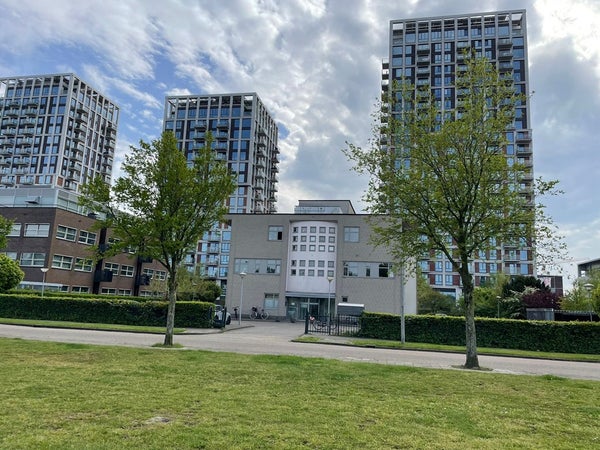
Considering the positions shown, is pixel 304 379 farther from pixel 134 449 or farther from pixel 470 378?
pixel 134 449

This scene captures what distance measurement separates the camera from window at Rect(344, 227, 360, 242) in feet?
169

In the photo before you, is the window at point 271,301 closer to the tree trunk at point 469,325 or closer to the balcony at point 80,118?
the tree trunk at point 469,325

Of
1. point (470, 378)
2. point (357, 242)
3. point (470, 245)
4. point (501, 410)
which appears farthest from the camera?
point (357, 242)

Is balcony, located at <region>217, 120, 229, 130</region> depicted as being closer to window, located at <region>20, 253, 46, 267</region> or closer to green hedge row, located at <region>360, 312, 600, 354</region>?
window, located at <region>20, 253, 46, 267</region>

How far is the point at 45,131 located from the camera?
381 feet

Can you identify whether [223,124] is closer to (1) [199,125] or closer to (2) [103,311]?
(1) [199,125]

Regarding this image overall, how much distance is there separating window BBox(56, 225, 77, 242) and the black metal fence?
110ft

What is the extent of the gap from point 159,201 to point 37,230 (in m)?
40.0

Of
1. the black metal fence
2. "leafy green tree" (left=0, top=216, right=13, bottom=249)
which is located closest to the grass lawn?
the black metal fence

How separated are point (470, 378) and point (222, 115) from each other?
11188cm

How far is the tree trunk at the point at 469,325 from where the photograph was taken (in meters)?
15.2

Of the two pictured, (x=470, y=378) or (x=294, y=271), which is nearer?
(x=470, y=378)

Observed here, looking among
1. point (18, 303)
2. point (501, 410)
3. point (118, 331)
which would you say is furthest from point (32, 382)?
point (18, 303)

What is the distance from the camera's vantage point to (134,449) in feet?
14.8
